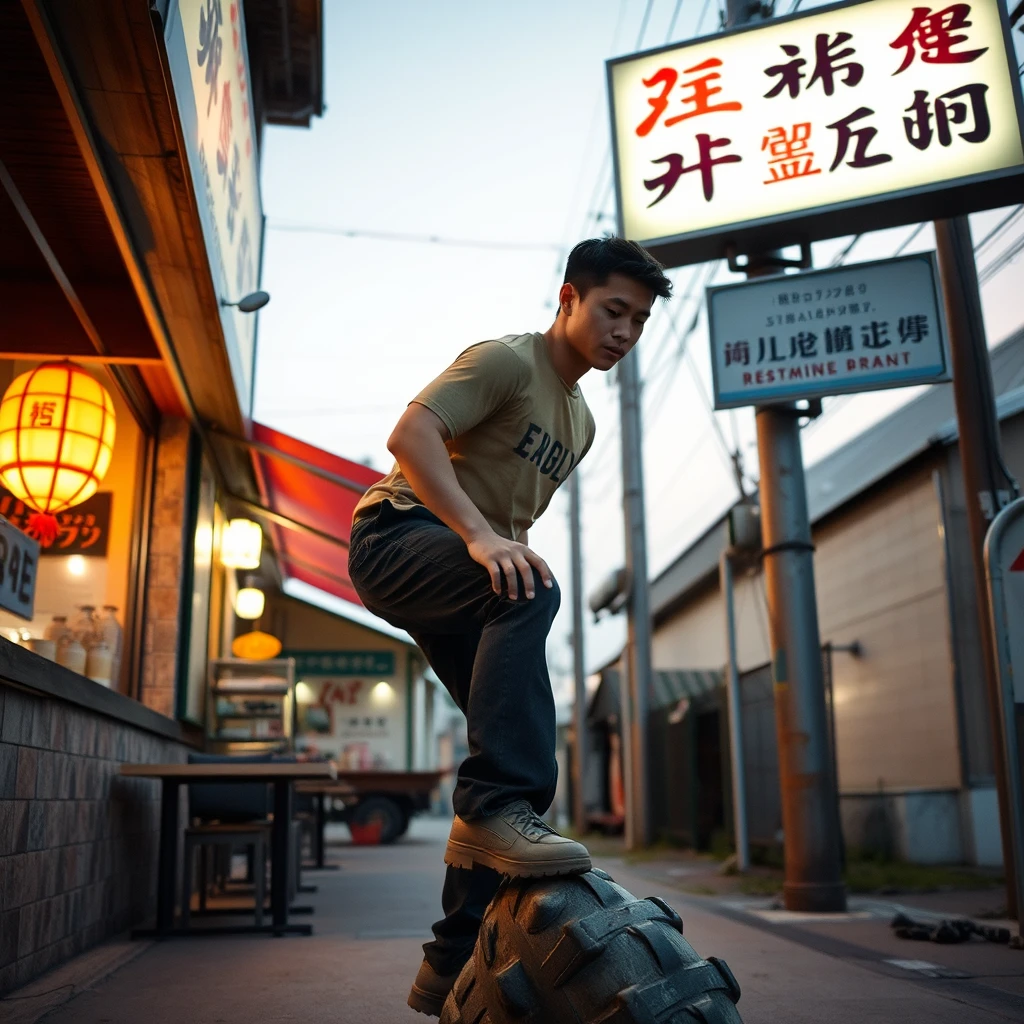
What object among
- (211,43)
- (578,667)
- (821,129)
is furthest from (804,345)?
(578,667)

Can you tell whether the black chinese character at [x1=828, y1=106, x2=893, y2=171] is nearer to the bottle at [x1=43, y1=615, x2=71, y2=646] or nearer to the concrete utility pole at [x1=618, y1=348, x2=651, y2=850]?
the bottle at [x1=43, y1=615, x2=71, y2=646]

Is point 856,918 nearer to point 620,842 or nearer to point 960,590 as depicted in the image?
point 960,590

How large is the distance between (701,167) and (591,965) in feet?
19.1

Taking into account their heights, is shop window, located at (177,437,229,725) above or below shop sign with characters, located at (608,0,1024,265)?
below

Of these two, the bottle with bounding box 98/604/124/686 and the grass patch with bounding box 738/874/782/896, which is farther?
the grass patch with bounding box 738/874/782/896

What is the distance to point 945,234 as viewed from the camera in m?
6.19

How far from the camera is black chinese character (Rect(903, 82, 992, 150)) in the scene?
19.8 ft

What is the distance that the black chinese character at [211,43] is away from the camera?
4363 mm

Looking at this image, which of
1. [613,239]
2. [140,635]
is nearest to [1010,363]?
[140,635]

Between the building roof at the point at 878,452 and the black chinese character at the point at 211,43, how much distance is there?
266 inches

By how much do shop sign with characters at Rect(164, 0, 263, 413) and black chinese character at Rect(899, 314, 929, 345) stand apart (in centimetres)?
370

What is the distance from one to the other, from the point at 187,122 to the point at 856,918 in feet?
16.4

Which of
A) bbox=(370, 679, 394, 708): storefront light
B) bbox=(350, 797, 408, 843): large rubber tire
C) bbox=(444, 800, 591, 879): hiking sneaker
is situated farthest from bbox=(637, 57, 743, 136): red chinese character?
bbox=(370, 679, 394, 708): storefront light

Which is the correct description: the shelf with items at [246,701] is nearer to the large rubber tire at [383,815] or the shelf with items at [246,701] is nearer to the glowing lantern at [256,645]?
the glowing lantern at [256,645]
